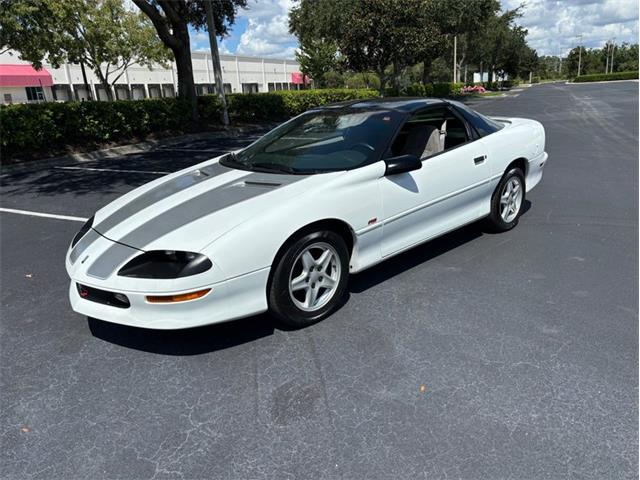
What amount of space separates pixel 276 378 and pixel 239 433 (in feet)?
1.50

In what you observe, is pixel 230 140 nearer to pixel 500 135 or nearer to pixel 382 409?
pixel 500 135

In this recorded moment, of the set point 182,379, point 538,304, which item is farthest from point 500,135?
point 182,379

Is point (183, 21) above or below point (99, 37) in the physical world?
below

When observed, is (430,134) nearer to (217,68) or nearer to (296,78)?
(217,68)

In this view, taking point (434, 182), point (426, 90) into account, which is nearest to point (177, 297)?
point (434, 182)

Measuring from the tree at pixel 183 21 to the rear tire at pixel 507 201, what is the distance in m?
13.8

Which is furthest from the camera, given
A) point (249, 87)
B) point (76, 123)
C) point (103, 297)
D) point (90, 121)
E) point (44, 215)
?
point (249, 87)

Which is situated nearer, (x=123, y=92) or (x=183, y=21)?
(x=183, y=21)

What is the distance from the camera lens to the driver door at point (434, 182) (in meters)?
3.62

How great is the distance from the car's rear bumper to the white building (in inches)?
1197

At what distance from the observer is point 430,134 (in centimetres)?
423

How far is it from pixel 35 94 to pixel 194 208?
147ft

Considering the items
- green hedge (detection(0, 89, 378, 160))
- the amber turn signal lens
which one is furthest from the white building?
the amber turn signal lens

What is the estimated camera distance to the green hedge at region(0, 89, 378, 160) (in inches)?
453
